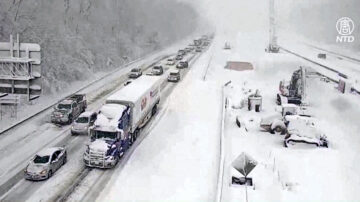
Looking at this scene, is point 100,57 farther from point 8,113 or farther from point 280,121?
point 280,121

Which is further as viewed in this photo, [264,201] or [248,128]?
[248,128]

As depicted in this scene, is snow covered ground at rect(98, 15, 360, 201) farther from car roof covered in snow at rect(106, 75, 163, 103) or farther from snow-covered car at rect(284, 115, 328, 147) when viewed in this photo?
car roof covered in snow at rect(106, 75, 163, 103)

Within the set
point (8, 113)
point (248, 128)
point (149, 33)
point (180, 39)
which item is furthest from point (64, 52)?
point (180, 39)

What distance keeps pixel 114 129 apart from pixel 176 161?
4887 mm

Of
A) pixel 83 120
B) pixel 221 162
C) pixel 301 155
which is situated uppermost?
pixel 83 120

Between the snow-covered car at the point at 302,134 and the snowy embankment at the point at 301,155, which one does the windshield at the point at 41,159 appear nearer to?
the snowy embankment at the point at 301,155

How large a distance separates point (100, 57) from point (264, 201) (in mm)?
49698

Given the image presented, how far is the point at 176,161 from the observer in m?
28.4

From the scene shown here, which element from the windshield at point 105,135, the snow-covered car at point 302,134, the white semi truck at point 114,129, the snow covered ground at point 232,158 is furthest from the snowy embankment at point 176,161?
the snow-covered car at point 302,134

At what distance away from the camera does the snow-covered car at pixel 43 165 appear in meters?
25.1

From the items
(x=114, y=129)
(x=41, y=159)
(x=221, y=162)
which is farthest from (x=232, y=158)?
(x=41, y=159)

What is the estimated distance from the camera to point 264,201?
907 inches

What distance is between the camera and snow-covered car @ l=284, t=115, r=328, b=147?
3164cm

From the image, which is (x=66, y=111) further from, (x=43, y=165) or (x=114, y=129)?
(x=43, y=165)
